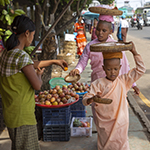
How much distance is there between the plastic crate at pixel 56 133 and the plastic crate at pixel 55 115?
79 mm

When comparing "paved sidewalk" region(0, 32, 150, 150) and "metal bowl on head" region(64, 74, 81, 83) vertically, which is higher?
"metal bowl on head" region(64, 74, 81, 83)

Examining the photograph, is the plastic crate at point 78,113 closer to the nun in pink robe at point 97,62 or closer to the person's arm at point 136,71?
the nun in pink robe at point 97,62

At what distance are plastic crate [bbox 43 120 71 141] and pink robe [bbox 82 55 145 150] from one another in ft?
4.00

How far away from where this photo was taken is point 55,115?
3.87 m

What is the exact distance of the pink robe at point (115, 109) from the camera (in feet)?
9.00

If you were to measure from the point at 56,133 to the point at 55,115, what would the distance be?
0.34 metres

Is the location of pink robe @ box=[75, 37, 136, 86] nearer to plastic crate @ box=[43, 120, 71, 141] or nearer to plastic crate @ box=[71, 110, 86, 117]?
plastic crate @ box=[43, 120, 71, 141]

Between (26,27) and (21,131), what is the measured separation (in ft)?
3.59

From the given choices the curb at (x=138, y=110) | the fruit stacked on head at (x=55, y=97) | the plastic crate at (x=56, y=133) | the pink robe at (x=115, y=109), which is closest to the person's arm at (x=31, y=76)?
the pink robe at (x=115, y=109)

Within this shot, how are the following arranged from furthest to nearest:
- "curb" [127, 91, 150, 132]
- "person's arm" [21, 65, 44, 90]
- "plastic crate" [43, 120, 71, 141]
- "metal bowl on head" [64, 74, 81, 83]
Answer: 1. "curb" [127, 91, 150, 132]
2. "plastic crate" [43, 120, 71, 141]
3. "metal bowl on head" [64, 74, 81, 83]
4. "person's arm" [21, 65, 44, 90]

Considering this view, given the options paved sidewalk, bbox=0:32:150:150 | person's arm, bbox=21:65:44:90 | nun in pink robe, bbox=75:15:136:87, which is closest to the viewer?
person's arm, bbox=21:65:44:90

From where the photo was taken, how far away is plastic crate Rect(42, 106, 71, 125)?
3.84 m

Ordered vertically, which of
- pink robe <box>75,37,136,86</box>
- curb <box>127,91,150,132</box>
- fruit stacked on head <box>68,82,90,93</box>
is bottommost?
curb <box>127,91,150,132</box>

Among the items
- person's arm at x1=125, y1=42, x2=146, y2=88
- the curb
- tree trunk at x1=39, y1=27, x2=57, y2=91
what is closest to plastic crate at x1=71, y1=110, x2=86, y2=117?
tree trunk at x1=39, y1=27, x2=57, y2=91
